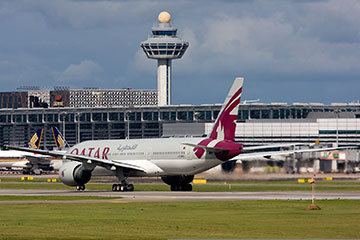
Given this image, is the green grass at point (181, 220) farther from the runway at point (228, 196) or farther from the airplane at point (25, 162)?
the airplane at point (25, 162)

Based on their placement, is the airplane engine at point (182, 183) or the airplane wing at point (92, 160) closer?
the airplane wing at point (92, 160)

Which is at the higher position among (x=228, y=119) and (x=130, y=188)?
(x=228, y=119)

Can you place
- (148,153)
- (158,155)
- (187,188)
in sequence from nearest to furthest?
(158,155) < (187,188) < (148,153)

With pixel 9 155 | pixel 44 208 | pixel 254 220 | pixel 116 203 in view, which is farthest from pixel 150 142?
pixel 9 155

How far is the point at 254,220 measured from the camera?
1508 inches

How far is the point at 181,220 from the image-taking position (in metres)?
38.6

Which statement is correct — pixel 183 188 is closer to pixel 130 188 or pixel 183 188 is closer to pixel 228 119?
pixel 130 188

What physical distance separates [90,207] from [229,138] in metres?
22.3

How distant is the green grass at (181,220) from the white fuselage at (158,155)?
18734 millimetres

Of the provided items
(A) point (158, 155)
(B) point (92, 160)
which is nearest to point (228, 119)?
(A) point (158, 155)

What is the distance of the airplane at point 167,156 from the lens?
6831cm

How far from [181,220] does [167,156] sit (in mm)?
34430

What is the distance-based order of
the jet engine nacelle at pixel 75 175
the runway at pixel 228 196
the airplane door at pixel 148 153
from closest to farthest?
1. the runway at pixel 228 196
2. the jet engine nacelle at pixel 75 175
3. the airplane door at pixel 148 153

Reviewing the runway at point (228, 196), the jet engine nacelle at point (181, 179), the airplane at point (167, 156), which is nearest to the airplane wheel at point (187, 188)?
the airplane at point (167, 156)
